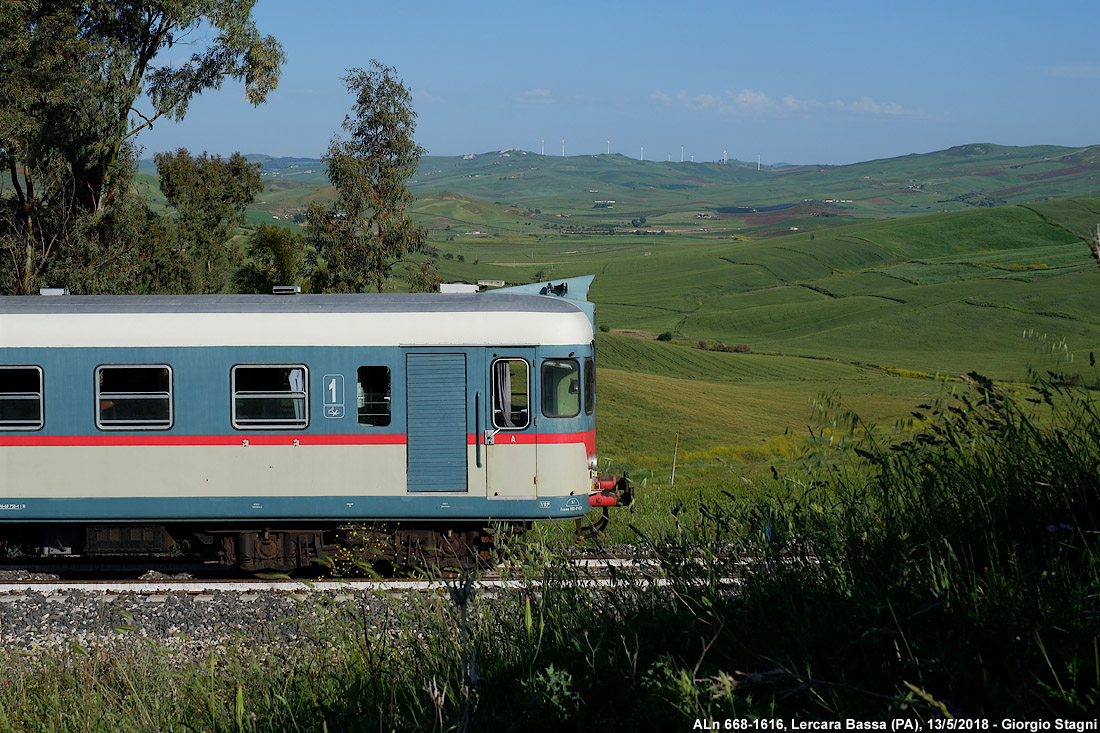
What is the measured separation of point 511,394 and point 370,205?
17438 mm

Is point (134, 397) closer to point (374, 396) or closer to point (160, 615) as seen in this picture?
point (374, 396)

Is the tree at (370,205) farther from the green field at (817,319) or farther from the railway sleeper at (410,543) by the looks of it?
the railway sleeper at (410,543)

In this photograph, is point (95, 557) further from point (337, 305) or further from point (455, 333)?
point (455, 333)

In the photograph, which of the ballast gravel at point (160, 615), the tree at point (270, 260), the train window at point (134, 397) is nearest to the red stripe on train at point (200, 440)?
the train window at point (134, 397)

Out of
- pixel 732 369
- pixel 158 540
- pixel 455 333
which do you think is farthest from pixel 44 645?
pixel 732 369

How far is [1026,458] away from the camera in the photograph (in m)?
4.74

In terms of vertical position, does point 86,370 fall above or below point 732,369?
above

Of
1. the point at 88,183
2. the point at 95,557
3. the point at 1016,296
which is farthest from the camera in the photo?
the point at 1016,296

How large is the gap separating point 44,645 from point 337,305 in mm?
4613

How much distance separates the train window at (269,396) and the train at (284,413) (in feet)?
0.05

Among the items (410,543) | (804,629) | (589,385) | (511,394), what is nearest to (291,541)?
(410,543)

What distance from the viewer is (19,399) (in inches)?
431

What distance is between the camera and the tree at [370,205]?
26594mm

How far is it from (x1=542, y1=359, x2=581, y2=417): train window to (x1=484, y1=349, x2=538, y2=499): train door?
16 centimetres
